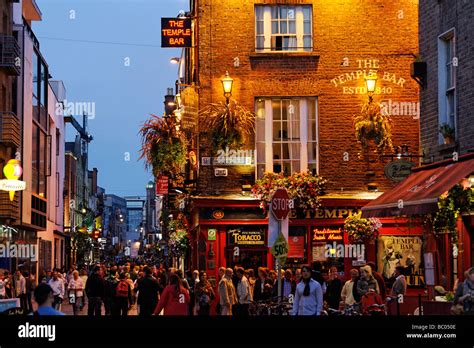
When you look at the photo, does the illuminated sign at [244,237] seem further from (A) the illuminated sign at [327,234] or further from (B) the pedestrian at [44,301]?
(B) the pedestrian at [44,301]

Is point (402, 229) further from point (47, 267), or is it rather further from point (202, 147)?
point (47, 267)

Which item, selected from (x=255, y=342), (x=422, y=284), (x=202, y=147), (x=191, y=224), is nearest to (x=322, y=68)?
(x=202, y=147)

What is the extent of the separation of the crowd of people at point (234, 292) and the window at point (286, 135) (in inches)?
151

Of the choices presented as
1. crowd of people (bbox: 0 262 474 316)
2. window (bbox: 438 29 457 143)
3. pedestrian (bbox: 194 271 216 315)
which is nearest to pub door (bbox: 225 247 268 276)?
crowd of people (bbox: 0 262 474 316)

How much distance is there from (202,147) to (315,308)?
15.4 m

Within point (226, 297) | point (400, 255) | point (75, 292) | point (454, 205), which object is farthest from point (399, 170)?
point (75, 292)

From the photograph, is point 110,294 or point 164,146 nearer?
point 110,294

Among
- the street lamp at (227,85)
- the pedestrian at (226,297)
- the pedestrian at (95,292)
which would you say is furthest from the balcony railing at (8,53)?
the pedestrian at (226,297)

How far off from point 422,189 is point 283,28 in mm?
11536

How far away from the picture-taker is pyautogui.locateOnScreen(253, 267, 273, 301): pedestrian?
2545 cm

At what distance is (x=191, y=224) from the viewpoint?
40719mm

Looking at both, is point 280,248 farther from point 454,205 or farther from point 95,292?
point 95,292

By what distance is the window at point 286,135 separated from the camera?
33.1 metres

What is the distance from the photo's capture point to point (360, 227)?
101 feet
